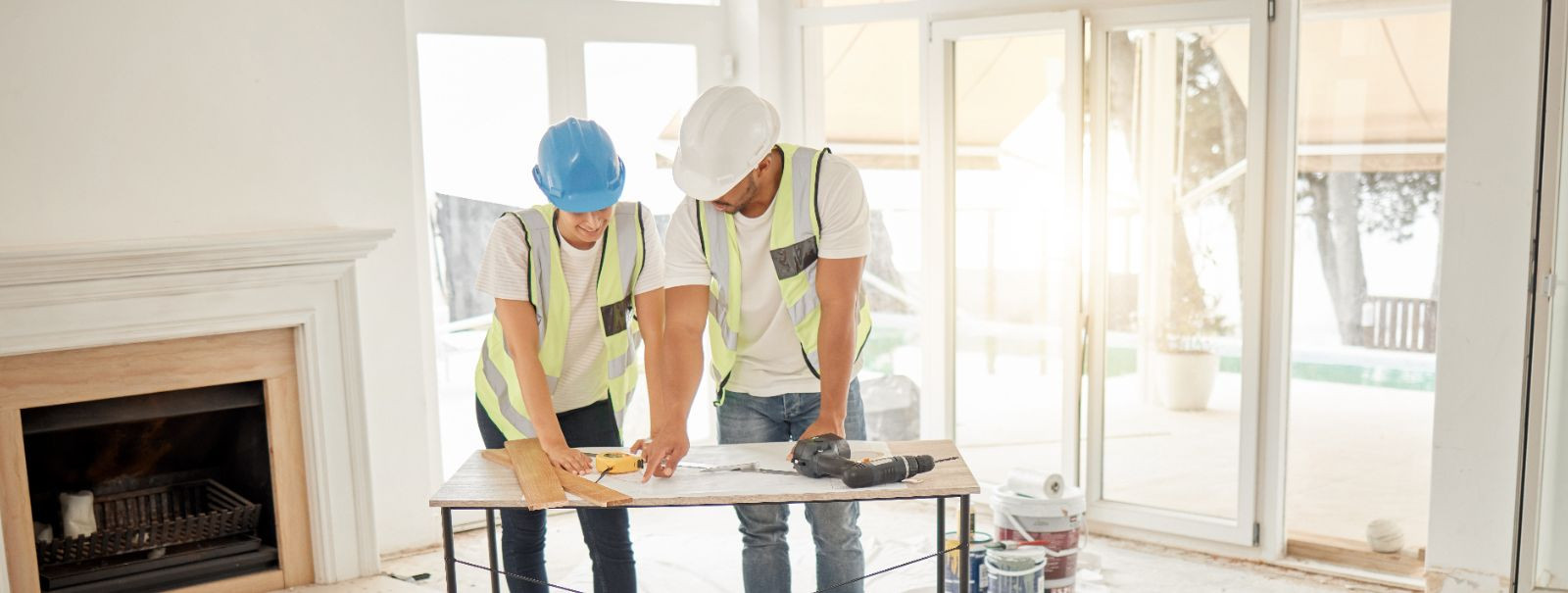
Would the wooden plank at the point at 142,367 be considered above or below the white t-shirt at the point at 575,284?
below

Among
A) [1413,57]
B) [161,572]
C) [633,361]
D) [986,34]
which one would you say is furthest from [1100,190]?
[161,572]

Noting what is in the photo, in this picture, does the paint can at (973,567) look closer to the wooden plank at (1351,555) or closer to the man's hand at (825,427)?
the man's hand at (825,427)

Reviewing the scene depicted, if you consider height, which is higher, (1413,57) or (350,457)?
(1413,57)

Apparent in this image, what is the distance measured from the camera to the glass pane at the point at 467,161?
155 inches

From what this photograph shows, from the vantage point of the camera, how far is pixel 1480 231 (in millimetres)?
3131

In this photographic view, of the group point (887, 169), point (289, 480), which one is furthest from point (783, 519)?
point (887, 169)

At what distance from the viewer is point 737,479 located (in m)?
2.26

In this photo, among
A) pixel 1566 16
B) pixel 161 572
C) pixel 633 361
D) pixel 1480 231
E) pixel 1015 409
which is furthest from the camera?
pixel 1015 409

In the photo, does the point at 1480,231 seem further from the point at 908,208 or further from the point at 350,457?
the point at 350,457

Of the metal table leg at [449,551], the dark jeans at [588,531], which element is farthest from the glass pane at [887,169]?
the metal table leg at [449,551]

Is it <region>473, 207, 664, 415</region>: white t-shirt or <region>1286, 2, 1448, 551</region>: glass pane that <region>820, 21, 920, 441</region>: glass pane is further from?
<region>473, 207, 664, 415</region>: white t-shirt

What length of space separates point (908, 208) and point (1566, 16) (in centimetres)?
205

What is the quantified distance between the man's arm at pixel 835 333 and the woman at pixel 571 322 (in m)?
0.35

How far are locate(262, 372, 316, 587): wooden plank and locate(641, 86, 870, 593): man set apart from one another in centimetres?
161
